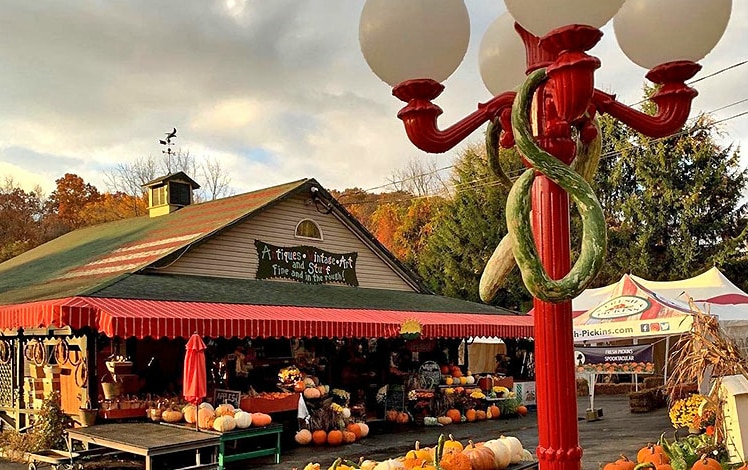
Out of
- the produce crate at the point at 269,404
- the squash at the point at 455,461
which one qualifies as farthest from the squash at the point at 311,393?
the squash at the point at 455,461

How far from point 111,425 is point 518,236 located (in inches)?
403

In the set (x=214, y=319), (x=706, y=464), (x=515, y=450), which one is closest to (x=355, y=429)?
(x=214, y=319)

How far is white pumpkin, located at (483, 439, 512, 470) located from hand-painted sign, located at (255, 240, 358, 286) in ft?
35.1

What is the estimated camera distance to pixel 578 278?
1.97m

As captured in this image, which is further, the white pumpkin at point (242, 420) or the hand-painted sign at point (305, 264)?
the hand-painted sign at point (305, 264)

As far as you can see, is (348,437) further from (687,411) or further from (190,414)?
(687,411)

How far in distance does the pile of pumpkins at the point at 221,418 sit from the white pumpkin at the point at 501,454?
5596 mm

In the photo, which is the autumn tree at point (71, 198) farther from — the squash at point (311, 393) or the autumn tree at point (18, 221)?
the squash at point (311, 393)

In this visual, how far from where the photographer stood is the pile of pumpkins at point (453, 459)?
14.6ft

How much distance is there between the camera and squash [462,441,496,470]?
5.05 metres

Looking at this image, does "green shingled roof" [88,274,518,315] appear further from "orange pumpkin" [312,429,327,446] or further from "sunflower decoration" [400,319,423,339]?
"orange pumpkin" [312,429,327,446]

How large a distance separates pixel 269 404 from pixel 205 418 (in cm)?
179

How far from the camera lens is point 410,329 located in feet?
→ 45.3

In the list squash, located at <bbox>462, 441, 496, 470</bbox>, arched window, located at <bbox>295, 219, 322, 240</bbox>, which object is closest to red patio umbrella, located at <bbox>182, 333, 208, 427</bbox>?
squash, located at <bbox>462, 441, 496, 470</bbox>
